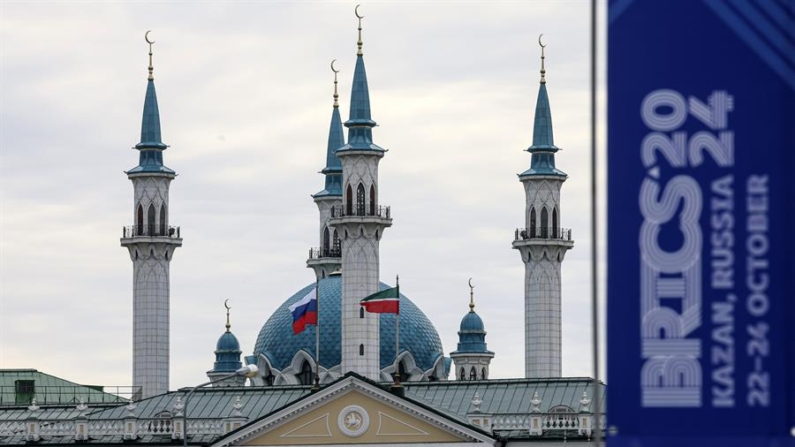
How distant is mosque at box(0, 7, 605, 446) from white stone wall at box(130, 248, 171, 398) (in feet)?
0.20

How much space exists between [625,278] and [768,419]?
2.21 m

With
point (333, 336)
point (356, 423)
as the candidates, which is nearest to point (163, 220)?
point (333, 336)

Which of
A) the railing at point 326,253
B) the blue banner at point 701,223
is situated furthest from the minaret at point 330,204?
the blue banner at point 701,223

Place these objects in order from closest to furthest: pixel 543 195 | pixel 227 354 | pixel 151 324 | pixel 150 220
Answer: pixel 151 324
pixel 150 220
pixel 543 195
pixel 227 354

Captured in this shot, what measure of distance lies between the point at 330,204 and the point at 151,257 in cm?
2747

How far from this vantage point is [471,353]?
156 meters

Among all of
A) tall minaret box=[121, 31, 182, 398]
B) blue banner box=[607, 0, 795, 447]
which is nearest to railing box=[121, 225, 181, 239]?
tall minaret box=[121, 31, 182, 398]

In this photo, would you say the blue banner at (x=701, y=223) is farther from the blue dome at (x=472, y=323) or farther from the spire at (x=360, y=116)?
the blue dome at (x=472, y=323)

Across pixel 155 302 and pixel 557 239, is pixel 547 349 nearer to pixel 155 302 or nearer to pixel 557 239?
pixel 557 239

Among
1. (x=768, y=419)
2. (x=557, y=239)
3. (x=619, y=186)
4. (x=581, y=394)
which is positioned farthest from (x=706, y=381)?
(x=557, y=239)

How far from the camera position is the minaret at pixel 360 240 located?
12344 cm

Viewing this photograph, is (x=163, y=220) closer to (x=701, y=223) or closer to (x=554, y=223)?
(x=554, y=223)

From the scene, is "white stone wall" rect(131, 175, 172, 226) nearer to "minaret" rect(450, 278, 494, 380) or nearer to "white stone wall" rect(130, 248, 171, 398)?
"white stone wall" rect(130, 248, 171, 398)

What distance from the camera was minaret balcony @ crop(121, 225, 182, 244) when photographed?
132 m
